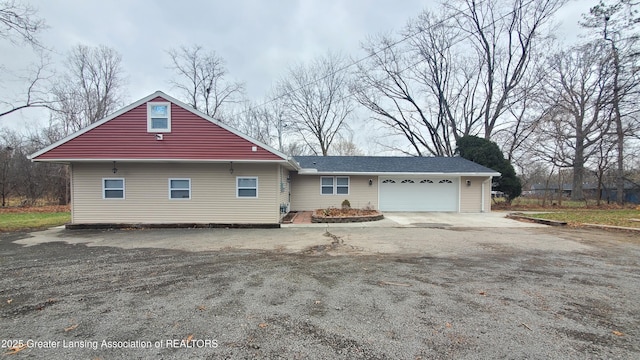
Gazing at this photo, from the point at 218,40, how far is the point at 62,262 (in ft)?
48.7

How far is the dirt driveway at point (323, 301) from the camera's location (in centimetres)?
270

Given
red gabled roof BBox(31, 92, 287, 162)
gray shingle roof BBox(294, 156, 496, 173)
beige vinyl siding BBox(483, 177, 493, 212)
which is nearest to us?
red gabled roof BBox(31, 92, 287, 162)

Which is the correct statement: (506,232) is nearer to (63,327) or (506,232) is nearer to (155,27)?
(63,327)

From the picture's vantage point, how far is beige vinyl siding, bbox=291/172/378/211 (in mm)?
15562

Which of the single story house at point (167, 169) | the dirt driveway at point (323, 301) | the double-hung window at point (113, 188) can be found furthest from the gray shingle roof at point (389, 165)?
the double-hung window at point (113, 188)

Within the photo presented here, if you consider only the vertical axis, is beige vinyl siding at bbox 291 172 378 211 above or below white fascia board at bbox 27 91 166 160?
below

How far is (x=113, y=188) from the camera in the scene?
10.7 metres

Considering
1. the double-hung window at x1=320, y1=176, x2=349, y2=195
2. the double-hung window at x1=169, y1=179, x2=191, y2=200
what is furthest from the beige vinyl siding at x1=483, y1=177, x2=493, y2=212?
the double-hung window at x1=169, y1=179, x2=191, y2=200

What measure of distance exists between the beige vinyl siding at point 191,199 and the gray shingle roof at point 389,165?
5065 mm

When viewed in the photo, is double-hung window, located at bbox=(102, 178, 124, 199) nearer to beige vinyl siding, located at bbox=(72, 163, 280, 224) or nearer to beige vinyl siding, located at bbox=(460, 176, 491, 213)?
beige vinyl siding, located at bbox=(72, 163, 280, 224)

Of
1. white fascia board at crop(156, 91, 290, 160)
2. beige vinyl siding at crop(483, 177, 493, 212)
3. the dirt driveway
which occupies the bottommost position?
the dirt driveway

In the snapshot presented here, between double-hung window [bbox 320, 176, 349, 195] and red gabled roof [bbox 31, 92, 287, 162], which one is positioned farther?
double-hung window [bbox 320, 176, 349, 195]

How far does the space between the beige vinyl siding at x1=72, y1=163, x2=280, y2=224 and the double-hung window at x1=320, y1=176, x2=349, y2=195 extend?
519cm

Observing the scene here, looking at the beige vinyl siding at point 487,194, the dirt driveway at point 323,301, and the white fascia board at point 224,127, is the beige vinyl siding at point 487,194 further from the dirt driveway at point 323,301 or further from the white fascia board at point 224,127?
the white fascia board at point 224,127
